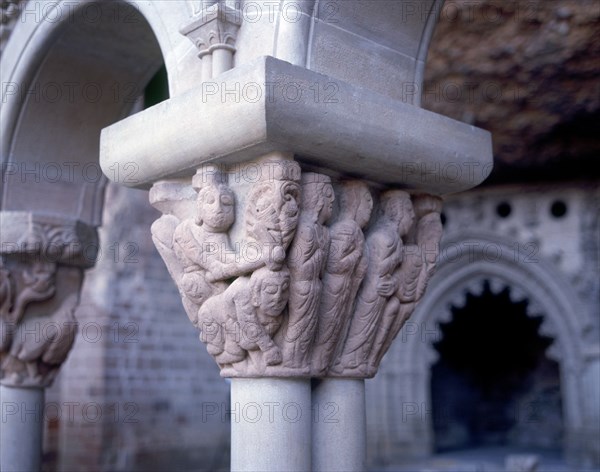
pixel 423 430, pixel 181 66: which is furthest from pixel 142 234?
pixel 181 66

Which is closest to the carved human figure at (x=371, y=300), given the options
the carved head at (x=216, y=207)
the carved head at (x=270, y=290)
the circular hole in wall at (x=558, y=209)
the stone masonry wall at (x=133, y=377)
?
the carved head at (x=270, y=290)

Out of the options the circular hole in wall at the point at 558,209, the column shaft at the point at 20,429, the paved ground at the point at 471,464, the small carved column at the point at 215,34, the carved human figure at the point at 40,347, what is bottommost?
the paved ground at the point at 471,464

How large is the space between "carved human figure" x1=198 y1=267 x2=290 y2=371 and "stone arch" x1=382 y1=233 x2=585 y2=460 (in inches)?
195

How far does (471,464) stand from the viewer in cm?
655

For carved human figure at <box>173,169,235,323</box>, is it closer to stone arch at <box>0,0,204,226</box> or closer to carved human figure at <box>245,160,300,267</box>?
carved human figure at <box>245,160,300,267</box>

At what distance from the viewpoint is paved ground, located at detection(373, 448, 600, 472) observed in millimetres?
6199

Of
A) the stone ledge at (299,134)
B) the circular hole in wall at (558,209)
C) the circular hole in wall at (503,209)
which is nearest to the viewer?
the stone ledge at (299,134)

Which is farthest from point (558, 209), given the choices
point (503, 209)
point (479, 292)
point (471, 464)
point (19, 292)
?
point (19, 292)

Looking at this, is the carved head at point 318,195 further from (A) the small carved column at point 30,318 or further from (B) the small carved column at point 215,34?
(A) the small carved column at point 30,318

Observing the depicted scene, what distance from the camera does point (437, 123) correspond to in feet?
6.57

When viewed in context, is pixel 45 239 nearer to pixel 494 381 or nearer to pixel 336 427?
pixel 336 427

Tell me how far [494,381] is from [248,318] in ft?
23.9

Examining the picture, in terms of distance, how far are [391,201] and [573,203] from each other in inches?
192

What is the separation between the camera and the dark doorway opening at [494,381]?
8023 mm
